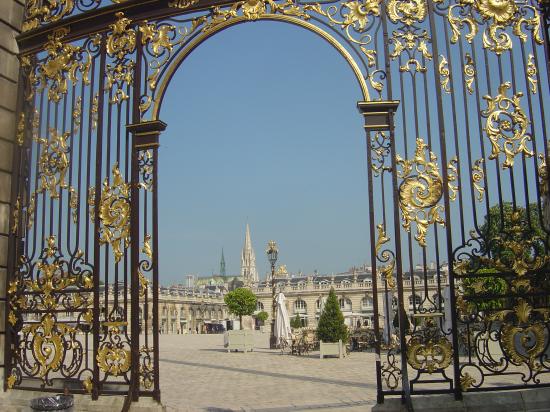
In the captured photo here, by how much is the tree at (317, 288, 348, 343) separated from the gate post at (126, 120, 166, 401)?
35.9 feet

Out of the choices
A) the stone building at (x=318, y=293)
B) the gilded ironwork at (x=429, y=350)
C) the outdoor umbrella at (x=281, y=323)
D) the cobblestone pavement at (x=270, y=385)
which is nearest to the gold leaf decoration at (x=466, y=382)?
the gilded ironwork at (x=429, y=350)

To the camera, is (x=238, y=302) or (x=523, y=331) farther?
(x=238, y=302)

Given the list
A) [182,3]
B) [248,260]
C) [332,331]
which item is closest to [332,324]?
[332,331]

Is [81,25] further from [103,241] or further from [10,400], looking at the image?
[10,400]

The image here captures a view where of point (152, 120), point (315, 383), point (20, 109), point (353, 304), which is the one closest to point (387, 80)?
point (152, 120)

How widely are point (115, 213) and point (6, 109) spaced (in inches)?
86.3

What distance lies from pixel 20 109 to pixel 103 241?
7.52 ft

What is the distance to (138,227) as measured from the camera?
6734 mm

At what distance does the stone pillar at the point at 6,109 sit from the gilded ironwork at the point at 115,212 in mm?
1238

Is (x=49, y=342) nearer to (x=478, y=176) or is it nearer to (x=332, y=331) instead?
(x=478, y=176)

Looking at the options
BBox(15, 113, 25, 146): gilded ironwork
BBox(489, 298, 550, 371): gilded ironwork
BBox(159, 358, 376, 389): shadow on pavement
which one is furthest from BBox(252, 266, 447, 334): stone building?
BBox(489, 298, 550, 371): gilded ironwork

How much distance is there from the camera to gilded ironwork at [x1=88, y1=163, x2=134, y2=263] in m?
6.81

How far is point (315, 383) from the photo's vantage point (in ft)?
35.7

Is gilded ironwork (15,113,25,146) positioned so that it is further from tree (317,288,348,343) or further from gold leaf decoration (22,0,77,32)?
tree (317,288,348,343)
